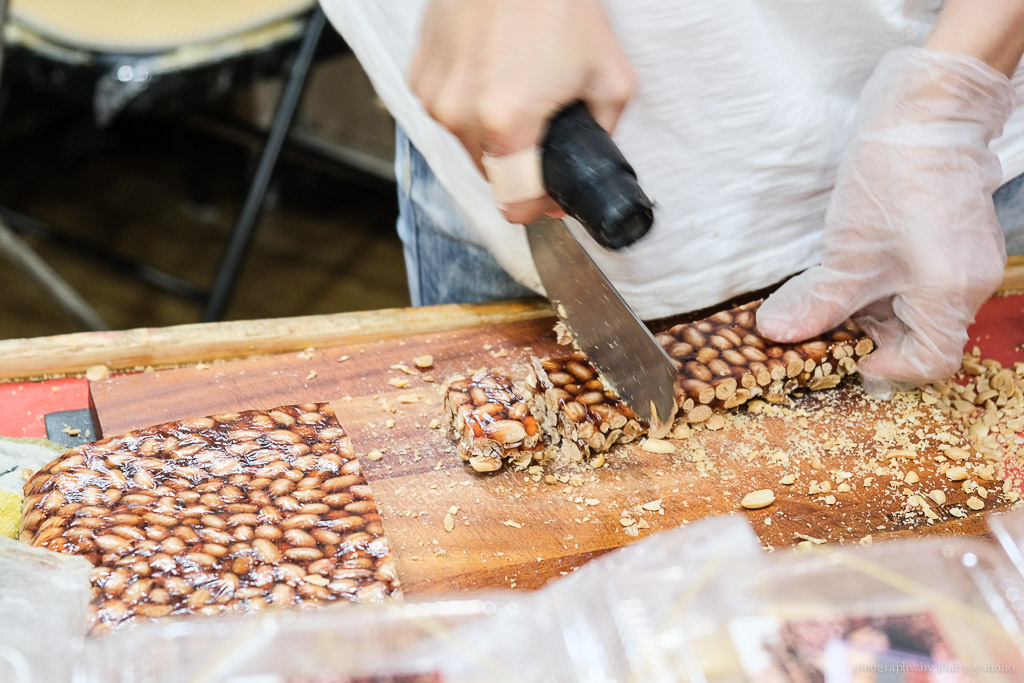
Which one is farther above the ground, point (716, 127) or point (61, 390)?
point (716, 127)

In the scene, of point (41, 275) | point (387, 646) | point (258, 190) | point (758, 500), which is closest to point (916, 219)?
point (758, 500)

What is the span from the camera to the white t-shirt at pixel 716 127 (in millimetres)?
1180

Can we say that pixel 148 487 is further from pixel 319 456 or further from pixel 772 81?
pixel 772 81

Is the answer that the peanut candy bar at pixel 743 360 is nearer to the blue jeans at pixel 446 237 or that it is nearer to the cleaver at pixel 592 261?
the cleaver at pixel 592 261

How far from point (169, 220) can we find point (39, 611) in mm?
2868

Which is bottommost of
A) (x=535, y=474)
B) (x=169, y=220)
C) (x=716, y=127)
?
(x=169, y=220)

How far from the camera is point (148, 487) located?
3.26 feet

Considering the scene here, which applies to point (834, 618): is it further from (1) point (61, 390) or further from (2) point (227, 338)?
(1) point (61, 390)

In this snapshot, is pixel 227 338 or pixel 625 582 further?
pixel 227 338

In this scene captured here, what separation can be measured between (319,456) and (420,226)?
55 centimetres

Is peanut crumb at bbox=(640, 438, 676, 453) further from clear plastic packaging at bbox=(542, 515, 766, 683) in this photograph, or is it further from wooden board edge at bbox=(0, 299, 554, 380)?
clear plastic packaging at bbox=(542, 515, 766, 683)

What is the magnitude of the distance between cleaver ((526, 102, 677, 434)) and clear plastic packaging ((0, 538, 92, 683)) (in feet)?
2.01

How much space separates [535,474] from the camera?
1141mm

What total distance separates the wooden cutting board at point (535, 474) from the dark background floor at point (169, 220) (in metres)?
1.88
